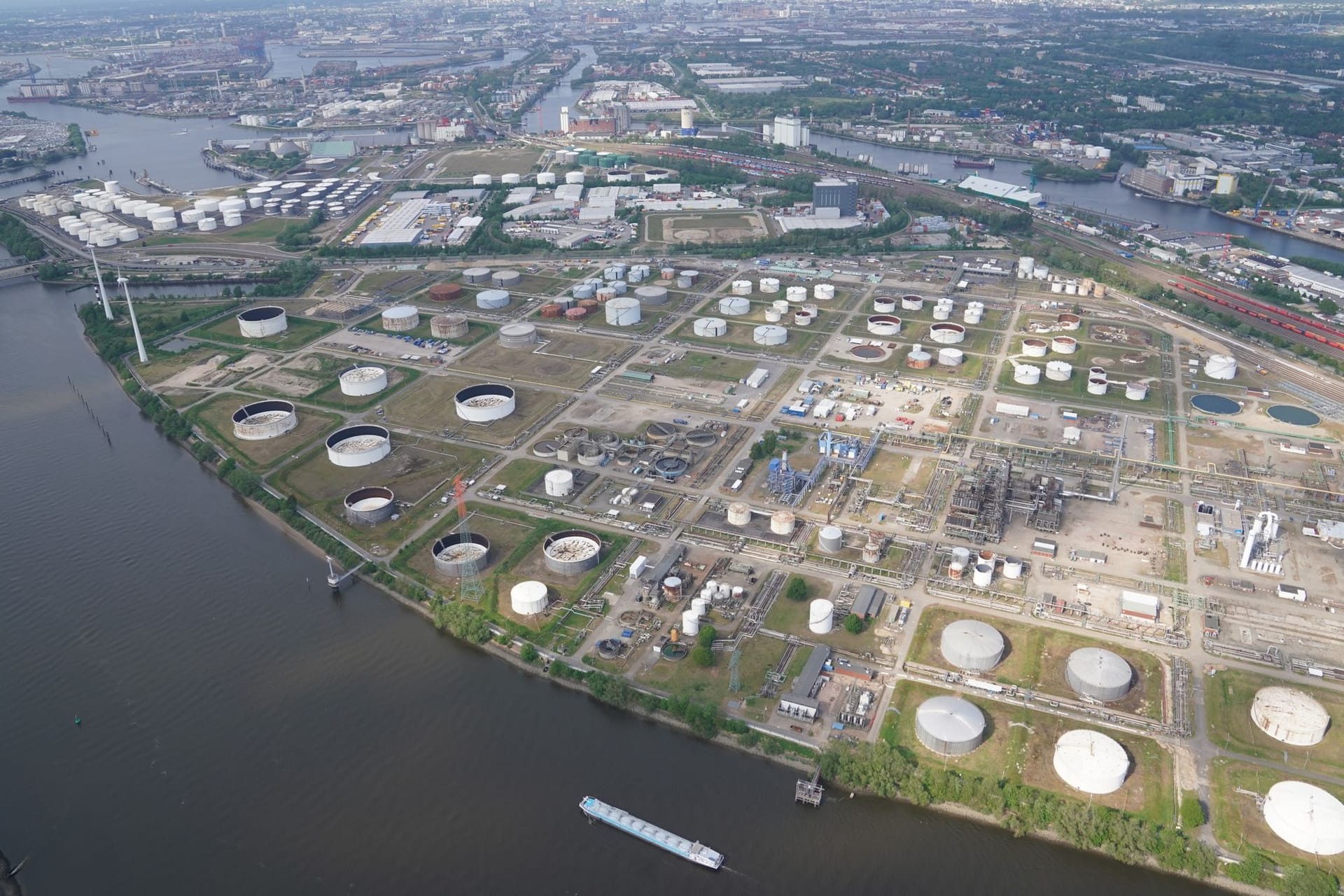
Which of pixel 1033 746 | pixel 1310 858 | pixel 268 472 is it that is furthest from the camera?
pixel 268 472

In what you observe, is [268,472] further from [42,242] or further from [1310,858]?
[42,242]

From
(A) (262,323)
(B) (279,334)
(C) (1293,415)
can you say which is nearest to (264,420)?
(A) (262,323)

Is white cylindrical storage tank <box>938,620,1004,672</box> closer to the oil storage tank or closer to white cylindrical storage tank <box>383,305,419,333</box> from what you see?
the oil storage tank

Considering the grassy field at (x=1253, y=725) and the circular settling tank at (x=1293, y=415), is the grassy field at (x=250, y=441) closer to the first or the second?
the grassy field at (x=1253, y=725)

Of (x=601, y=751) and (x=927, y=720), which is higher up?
(x=927, y=720)

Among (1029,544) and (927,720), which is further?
(1029,544)

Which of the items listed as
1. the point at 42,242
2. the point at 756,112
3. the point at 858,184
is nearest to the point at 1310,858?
the point at 858,184

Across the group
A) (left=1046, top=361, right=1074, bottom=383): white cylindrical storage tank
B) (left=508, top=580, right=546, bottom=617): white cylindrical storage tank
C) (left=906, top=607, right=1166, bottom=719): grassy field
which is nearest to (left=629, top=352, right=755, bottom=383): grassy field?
(left=1046, top=361, right=1074, bottom=383): white cylindrical storage tank

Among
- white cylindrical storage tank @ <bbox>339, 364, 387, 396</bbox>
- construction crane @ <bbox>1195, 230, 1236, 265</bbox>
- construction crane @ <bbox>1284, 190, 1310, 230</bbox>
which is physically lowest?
white cylindrical storage tank @ <bbox>339, 364, 387, 396</bbox>

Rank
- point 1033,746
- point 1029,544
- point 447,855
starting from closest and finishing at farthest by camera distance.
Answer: point 447,855 < point 1033,746 < point 1029,544
